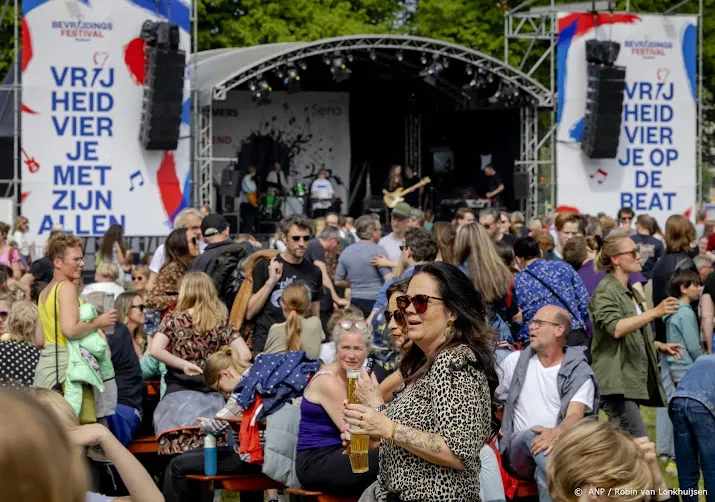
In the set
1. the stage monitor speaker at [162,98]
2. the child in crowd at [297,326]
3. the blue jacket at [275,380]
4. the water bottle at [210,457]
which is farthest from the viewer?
the stage monitor speaker at [162,98]

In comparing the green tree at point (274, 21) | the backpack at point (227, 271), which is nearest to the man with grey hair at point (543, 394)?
the backpack at point (227, 271)

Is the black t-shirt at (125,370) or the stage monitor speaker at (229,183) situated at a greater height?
the stage monitor speaker at (229,183)

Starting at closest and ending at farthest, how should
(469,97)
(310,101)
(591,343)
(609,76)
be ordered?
(591,343)
(609,76)
(469,97)
(310,101)

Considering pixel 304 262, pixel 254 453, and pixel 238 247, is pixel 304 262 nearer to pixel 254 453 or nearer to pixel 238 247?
pixel 238 247

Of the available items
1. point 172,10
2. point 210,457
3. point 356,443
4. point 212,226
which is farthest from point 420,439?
point 172,10

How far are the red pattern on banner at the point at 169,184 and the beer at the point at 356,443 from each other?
14.7 m

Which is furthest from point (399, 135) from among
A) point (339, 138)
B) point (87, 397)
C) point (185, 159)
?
point (87, 397)

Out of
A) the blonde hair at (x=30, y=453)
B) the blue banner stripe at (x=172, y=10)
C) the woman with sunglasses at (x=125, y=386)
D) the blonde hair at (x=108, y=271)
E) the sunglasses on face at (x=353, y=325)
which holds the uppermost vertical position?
the blue banner stripe at (x=172, y=10)

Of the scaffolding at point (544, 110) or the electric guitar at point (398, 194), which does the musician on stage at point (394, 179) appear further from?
the scaffolding at point (544, 110)

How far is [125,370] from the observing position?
23.4 feet

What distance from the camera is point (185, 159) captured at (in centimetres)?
1869

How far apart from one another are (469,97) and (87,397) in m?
19.5

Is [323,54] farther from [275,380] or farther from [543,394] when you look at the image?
[543,394]

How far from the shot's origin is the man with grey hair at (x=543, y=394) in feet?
18.9
